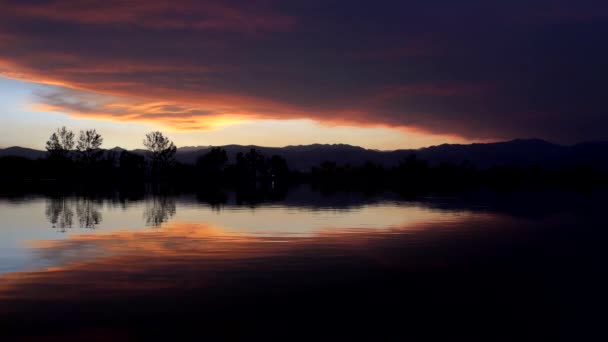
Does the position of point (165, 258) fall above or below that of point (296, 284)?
above

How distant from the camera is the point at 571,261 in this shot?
66.4 feet

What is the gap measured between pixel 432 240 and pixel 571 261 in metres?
6.78

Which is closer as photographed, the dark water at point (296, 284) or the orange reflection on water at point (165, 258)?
the dark water at point (296, 284)

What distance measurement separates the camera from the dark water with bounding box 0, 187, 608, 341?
11117 mm

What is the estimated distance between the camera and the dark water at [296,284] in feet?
36.5

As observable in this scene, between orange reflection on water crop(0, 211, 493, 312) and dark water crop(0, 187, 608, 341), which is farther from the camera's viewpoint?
orange reflection on water crop(0, 211, 493, 312)

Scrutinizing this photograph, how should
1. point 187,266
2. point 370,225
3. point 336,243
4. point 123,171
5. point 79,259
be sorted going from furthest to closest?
1. point 123,171
2. point 370,225
3. point 336,243
4. point 79,259
5. point 187,266

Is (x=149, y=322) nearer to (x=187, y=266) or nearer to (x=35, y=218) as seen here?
(x=187, y=266)

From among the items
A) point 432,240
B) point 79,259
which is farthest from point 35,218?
point 432,240

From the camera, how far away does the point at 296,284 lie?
49.4 ft

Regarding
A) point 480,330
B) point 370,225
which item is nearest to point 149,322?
point 480,330

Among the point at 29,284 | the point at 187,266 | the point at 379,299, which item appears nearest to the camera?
the point at 379,299

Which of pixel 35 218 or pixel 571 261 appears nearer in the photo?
pixel 571 261

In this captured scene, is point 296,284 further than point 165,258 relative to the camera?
No
